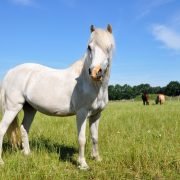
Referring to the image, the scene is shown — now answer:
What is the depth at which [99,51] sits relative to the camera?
4.49 metres

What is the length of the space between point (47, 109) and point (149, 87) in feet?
435

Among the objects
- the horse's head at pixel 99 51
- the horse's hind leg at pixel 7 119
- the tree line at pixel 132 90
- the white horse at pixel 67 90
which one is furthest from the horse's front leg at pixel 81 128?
the tree line at pixel 132 90

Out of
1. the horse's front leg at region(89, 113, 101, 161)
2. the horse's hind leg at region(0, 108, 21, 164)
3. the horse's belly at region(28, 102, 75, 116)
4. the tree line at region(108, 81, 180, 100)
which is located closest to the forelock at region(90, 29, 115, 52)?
the horse's belly at region(28, 102, 75, 116)

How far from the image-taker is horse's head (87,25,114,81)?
4332 mm

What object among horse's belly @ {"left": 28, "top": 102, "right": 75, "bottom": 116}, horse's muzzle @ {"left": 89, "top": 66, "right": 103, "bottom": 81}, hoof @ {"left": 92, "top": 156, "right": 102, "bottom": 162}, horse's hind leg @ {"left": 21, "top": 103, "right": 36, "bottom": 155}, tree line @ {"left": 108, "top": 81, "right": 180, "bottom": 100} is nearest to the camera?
horse's muzzle @ {"left": 89, "top": 66, "right": 103, "bottom": 81}

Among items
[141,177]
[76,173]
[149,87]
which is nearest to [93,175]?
[76,173]

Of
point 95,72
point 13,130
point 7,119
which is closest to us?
point 95,72

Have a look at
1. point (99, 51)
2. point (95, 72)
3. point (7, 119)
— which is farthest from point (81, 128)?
point (7, 119)

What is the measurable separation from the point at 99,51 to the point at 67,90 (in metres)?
1.14

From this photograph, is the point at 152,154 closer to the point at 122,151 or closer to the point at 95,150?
the point at 122,151

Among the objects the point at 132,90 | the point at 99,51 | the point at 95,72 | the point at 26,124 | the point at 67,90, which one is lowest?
the point at 26,124

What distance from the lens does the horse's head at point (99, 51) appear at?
4332 millimetres

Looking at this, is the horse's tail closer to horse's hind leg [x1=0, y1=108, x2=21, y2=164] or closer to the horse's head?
horse's hind leg [x1=0, y1=108, x2=21, y2=164]

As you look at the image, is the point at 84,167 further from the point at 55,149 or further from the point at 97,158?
the point at 55,149
